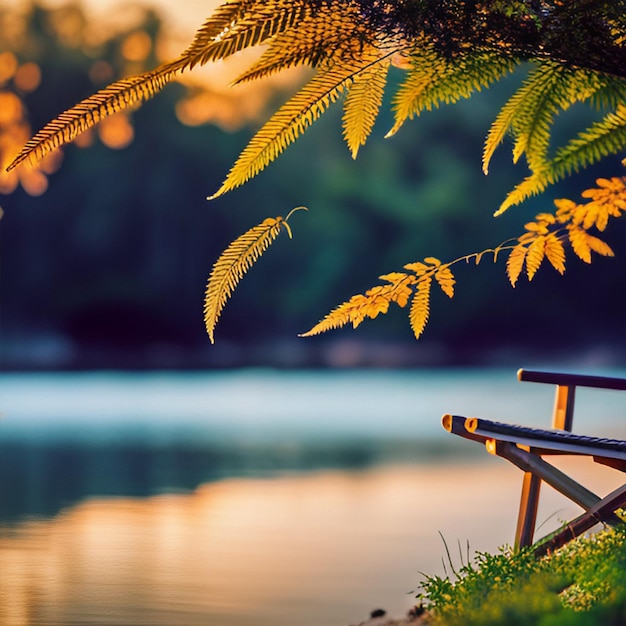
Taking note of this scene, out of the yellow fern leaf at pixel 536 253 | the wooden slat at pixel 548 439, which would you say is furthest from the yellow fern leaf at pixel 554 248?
the wooden slat at pixel 548 439

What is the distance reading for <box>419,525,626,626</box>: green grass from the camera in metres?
2.94

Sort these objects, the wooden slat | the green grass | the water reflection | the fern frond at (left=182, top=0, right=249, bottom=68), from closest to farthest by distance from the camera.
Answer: the fern frond at (left=182, top=0, right=249, bottom=68)
the green grass
the wooden slat
the water reflection

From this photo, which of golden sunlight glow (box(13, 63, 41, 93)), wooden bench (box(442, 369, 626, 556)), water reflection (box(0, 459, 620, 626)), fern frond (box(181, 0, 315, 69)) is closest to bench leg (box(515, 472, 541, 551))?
wooden bench (box(442, 369, 626, 556))

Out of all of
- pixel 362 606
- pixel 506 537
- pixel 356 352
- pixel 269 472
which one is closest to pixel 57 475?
pixel 269 472

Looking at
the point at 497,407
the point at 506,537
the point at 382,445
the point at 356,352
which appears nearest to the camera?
the point at 506,537

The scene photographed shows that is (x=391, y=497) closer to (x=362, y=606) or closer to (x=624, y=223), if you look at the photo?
(x=362, y=606)

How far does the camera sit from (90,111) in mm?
2553

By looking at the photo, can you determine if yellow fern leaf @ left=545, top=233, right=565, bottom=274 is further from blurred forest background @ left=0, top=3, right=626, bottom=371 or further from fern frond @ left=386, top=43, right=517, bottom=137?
blurred forest background @ left=0, top=3, right=626, bottom=371

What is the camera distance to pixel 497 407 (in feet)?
45.4

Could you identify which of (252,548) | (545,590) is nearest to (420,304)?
(545,590)

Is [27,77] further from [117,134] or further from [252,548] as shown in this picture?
[252,548]

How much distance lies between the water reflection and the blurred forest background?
17.0m

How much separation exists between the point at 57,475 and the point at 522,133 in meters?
6.26

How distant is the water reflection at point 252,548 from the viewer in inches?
163
